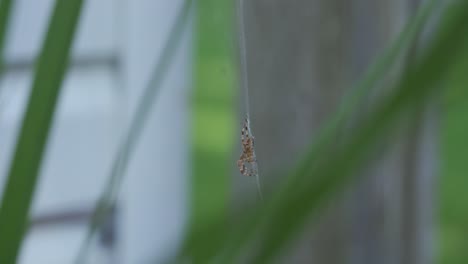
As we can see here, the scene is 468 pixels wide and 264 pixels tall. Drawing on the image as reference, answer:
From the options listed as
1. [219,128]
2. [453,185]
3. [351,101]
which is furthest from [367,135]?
[453,185]

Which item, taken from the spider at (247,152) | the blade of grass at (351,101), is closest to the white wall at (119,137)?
the spider at (247,152)

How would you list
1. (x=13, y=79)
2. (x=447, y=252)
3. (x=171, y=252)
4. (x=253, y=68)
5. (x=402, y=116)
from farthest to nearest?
(x=447, y=252) → (x=13, y=79) → (x=253, y=68) → (x=171, y=252) → (x=402, y=116)

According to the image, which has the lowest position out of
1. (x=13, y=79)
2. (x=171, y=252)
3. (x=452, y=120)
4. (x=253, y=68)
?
(x=171, y=252)

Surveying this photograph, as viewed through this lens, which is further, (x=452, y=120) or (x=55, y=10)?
(x=452, y=120)

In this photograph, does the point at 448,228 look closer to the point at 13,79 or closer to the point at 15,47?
the point at 15,47

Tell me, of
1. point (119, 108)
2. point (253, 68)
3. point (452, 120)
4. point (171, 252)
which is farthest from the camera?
point (452, 120)

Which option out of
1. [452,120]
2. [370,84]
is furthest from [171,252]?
[452,120]

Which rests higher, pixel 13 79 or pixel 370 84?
pixel 13 79
